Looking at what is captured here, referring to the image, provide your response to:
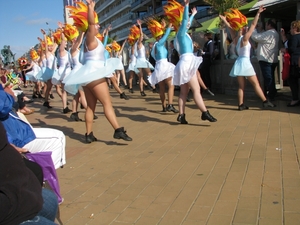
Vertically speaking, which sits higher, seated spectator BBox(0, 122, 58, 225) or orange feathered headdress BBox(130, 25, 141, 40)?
orange feathered headdress BBox(130, 25, 141, 40)

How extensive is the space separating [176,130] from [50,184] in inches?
141

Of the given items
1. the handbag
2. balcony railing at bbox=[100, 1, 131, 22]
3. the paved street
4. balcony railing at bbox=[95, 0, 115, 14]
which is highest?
balcony railing at bbox=[95, 0, 115, 14]

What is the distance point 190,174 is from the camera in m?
3.95

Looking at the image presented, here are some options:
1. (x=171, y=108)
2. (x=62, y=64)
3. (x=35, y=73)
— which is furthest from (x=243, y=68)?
(x=35, y=73)

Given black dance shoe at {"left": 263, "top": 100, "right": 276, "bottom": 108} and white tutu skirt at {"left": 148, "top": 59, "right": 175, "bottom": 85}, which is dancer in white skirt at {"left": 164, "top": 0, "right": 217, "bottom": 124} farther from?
black dance shoe at {"left": 263, "top": 100, "right": 276, "bottom": 108}

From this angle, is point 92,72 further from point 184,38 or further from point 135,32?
point 135,32

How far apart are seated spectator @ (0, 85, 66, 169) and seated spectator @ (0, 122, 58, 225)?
107cm

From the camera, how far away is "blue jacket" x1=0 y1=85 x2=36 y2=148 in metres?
2.81

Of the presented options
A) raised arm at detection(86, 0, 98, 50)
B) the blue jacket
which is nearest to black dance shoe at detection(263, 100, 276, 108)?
raised arm at detection(86, 0, 98, 50)

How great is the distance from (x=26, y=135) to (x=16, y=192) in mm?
1555

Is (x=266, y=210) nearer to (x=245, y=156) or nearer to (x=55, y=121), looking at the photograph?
(x=245, y=156)

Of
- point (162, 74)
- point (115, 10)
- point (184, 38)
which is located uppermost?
point (115, 10)

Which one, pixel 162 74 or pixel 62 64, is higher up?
pixel 62 64

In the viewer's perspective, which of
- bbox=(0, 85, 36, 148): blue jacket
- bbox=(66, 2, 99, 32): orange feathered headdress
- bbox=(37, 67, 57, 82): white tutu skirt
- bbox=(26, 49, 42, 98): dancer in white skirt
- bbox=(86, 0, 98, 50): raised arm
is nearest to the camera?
bbox=(0, 85, 36, 148): blue jacket
